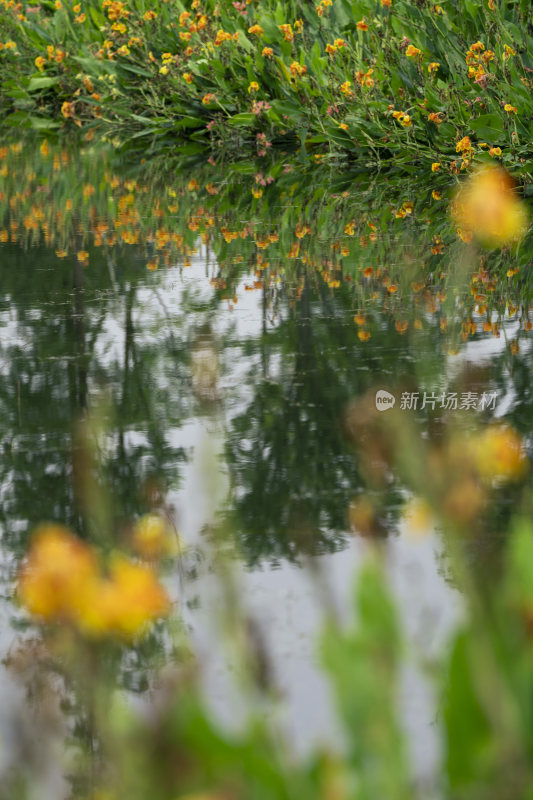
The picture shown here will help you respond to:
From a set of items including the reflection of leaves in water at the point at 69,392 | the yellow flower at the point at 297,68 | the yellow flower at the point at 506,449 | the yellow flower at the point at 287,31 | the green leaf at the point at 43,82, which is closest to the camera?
the yellow flower at the point at 506,449

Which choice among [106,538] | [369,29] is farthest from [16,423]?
[369,29]

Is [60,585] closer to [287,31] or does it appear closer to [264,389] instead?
[264,389]

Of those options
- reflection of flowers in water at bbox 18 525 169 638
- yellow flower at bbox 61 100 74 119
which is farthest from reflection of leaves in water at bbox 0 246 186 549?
yellow flower at bbox 61 100 74 119

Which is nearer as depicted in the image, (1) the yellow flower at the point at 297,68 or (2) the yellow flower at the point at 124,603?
(2) the yellow flower at the point at 124,603

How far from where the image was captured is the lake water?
2969mm

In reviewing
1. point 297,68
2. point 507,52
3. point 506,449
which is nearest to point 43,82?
point 297,68

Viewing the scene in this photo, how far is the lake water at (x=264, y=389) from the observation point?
2.97 meters

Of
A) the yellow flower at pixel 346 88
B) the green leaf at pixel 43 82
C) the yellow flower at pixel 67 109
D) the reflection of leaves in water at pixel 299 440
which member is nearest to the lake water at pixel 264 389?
the reflection of leaves in water at pixel 299 440

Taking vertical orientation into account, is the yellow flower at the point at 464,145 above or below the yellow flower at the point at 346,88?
below

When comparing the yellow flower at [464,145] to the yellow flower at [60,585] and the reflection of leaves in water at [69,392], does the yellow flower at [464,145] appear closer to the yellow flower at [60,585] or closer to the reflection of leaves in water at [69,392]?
the reflection of leaves in water at [69,392]

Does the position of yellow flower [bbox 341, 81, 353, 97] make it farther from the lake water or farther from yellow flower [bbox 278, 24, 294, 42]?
the lake water

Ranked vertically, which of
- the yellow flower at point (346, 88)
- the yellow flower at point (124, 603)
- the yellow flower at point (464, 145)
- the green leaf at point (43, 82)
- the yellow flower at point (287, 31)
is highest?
the yellow flower at point (287, 31)

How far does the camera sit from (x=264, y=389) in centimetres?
468

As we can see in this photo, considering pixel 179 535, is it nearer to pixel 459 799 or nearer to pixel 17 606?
pixel 17 606
